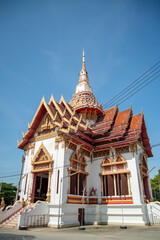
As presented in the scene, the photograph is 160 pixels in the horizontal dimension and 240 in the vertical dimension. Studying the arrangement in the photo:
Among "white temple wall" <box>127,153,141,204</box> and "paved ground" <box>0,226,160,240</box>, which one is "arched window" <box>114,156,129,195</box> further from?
"paved ground" <box>0,226,160,240</box>

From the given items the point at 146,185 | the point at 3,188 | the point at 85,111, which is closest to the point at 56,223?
the point at 146,185

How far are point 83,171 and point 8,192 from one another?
19.5 m

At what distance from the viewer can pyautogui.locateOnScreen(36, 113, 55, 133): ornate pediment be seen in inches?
624

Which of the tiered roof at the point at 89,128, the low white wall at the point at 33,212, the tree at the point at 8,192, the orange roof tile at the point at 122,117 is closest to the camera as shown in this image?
the low white wall at the point at 33,212

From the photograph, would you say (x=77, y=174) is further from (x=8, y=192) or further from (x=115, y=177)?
(x=8, y=192)

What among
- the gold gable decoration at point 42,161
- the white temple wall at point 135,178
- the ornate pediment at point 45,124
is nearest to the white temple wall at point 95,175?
the white temple wall at point 135,178

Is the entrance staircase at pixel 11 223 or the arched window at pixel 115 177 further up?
the arched window at pixel 115 177

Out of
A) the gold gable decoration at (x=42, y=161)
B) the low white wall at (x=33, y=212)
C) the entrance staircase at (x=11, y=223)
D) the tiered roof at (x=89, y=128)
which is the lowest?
the entrance staircase at (x=11, y=223)

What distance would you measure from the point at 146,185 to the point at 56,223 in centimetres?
989

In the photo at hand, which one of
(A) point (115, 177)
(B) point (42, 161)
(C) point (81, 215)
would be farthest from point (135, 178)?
(B) point (42, 161)

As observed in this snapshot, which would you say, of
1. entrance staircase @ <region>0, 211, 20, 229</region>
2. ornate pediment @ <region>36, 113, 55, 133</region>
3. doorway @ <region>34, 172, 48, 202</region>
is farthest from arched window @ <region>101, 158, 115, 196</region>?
entrance staircase @ <region>0, 211, 20, 229</region>

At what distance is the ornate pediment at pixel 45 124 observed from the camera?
15.8 metres

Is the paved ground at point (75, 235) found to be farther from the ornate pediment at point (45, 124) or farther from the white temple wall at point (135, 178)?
the ornate pediment at point (45, 124)

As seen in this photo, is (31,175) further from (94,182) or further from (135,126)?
(135,126)
